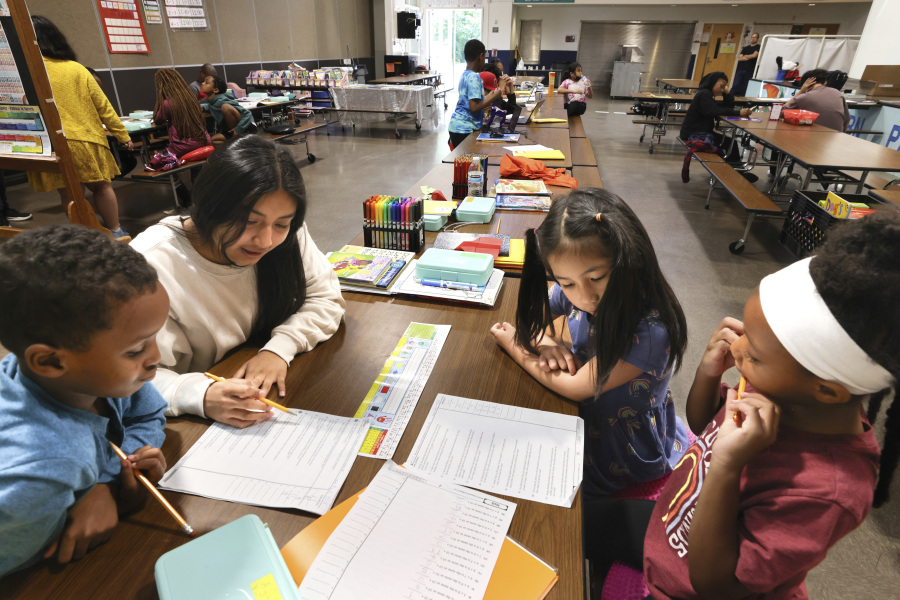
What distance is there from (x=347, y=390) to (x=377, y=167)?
18.2 ft

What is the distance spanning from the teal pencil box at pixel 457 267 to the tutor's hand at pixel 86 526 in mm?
1026

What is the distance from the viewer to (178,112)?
14.1 feet

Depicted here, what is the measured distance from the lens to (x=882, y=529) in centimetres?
163

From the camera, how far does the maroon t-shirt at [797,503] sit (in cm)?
66

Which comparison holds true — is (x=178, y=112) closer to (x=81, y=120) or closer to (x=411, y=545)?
(x=81, y=120)

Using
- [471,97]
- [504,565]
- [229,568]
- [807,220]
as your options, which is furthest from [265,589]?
[471,97]

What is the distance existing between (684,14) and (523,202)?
661 inches

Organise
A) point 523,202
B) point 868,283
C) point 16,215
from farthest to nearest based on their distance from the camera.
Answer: point 16,215, point 523,202, point 868,283

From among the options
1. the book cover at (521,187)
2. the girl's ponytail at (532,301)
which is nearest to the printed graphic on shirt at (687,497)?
the girl's ponytail at (532,301)

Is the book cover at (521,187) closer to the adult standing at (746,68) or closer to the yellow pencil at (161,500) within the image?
the yellow pencil at (161,500)

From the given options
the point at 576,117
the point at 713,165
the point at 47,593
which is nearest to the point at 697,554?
the point at 47,593

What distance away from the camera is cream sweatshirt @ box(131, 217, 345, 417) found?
1.12 metres

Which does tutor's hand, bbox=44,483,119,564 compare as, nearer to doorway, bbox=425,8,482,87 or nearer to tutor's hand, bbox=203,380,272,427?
tutor's hand, bbox=203,380,272,427

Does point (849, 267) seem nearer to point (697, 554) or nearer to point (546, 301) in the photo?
point (697, 554)
